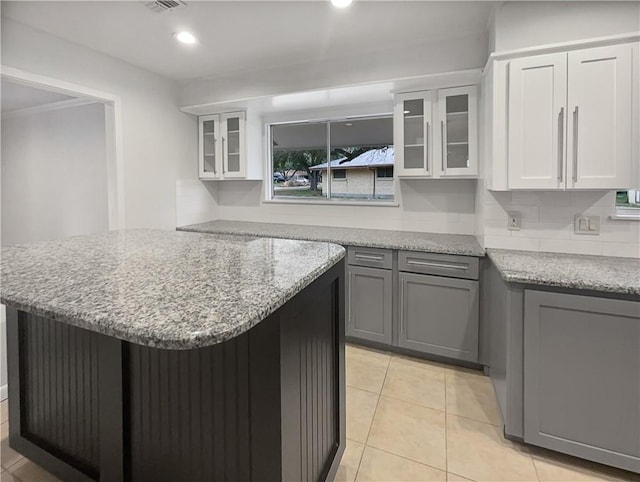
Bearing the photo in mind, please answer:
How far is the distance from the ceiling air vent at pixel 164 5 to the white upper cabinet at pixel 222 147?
145cm

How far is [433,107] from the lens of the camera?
9.07 ft

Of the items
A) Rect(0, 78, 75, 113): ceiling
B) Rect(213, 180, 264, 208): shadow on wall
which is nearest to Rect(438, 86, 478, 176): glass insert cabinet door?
Rect(213, 180, 264, 208): shadow on wall

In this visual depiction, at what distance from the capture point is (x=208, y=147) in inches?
154

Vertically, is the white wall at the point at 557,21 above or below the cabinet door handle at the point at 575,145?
above

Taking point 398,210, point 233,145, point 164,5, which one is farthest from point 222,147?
point 398,210

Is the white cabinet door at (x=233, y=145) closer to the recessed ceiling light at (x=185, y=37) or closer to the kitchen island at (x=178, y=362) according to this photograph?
the recessed ceiling light at (x=185, y=37)

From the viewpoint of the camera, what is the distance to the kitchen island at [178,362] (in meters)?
0.89

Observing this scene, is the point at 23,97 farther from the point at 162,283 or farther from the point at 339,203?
the point at 162,283

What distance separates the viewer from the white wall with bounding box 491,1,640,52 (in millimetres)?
1896

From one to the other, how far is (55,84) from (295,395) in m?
2.91

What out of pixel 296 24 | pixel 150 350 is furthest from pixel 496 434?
pixel 296 24

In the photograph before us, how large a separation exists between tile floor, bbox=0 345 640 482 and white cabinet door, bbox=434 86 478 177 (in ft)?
5.08

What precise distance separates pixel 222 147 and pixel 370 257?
2.10m

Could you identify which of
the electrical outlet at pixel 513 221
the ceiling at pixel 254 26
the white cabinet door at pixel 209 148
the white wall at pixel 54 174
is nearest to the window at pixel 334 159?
the white cabinet door at pixel 209 148
